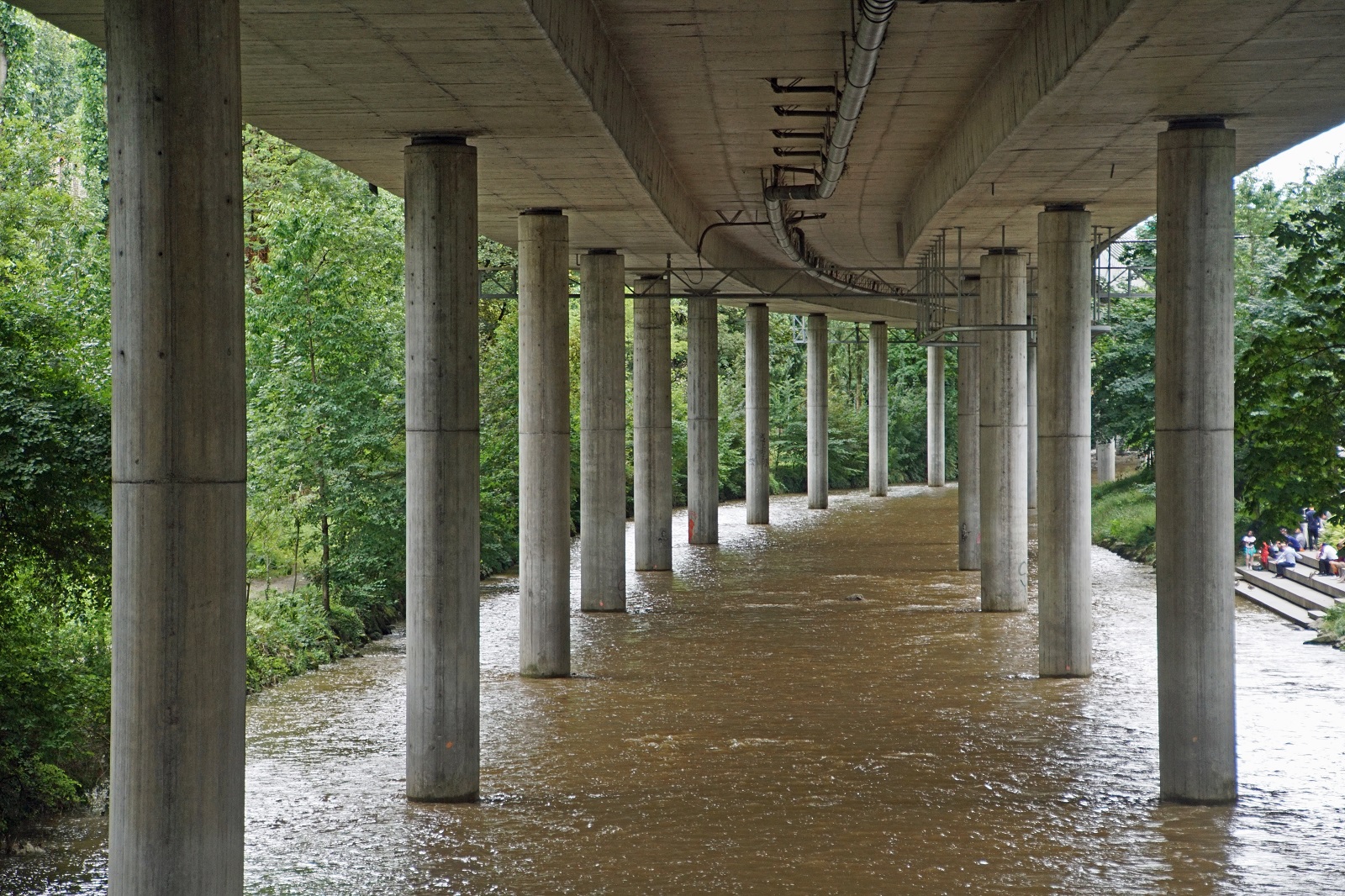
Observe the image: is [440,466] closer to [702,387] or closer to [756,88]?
[756,88]

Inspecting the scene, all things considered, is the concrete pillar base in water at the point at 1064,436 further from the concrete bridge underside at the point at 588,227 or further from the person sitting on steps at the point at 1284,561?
the person sitting on steps at the point at 1284,561

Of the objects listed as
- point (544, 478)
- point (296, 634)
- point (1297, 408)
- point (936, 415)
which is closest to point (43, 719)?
point (544, 478)

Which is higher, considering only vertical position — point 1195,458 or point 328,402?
point 328,402

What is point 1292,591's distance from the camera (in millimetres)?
28078

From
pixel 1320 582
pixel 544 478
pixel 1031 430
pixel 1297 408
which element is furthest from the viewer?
pixel 1031 430

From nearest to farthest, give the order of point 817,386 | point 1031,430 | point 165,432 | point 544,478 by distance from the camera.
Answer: point 165,432 < point 544,478 < point 1031,430 < point 817,386

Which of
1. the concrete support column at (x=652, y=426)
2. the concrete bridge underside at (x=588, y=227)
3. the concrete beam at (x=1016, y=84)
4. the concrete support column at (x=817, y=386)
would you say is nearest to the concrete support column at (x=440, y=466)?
the concrete bridge underside at (x=588, y=227)

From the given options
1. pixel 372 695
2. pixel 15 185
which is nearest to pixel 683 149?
pixel 372 695

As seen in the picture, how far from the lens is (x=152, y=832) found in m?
7.75

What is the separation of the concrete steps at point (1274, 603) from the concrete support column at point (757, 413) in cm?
1703

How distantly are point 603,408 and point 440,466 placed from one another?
1100cm

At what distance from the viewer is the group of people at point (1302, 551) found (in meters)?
28.6

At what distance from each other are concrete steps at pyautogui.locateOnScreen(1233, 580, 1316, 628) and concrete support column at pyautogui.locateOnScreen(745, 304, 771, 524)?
670 inches

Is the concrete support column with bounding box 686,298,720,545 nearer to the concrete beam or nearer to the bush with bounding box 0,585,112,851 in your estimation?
the concrete beam
